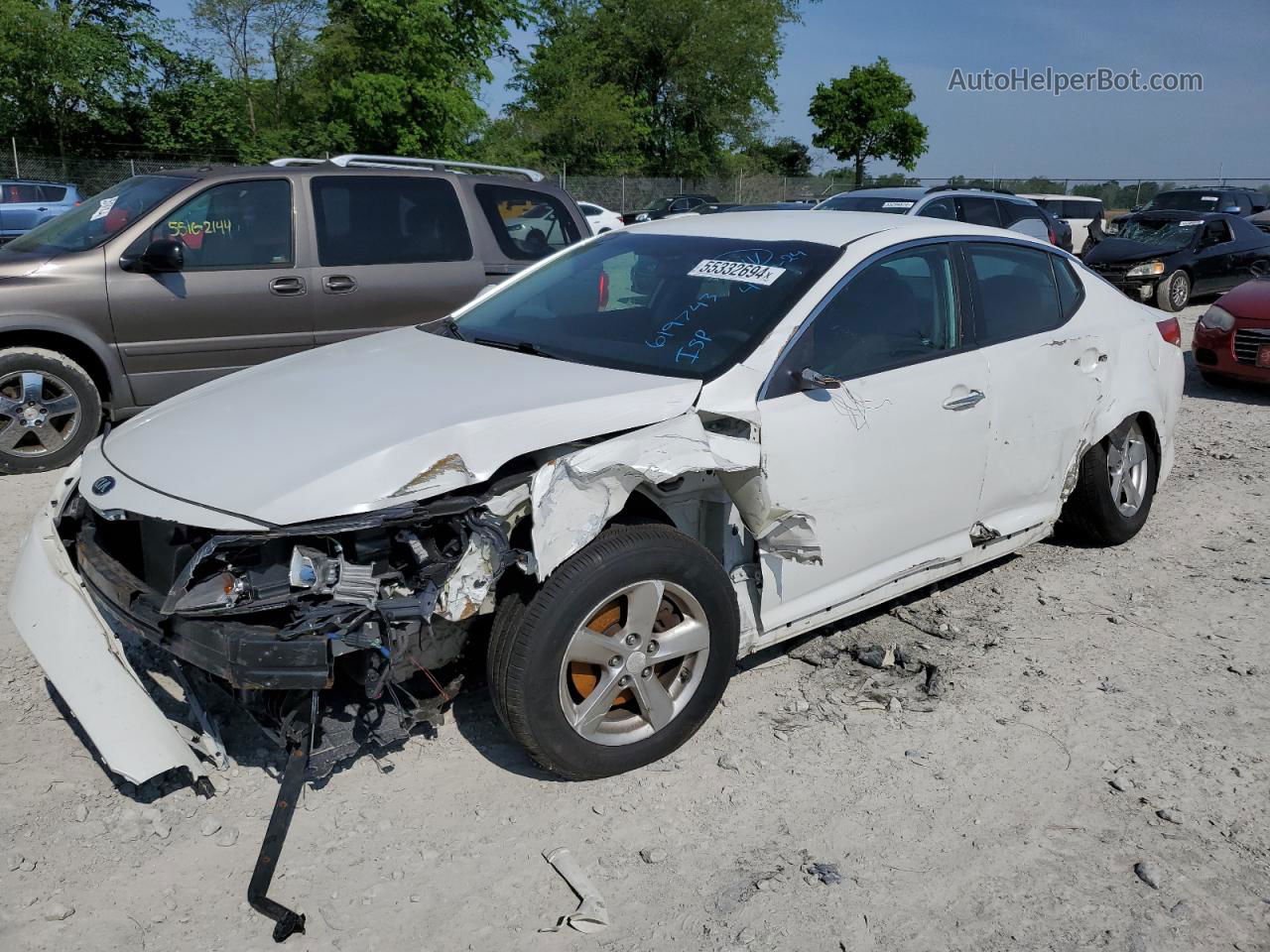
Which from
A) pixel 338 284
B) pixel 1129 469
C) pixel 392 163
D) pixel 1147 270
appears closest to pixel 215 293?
pixel 338 284

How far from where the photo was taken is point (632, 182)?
1481 inches

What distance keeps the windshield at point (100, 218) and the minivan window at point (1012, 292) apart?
4.91m

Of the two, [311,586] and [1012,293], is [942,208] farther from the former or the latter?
[311,586]

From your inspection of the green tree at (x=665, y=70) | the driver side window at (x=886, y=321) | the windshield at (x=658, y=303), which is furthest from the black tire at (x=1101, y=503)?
the green tree at (x=665, y=70)

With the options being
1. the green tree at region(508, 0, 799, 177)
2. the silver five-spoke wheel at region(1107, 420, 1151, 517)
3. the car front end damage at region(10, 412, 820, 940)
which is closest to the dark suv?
the car front end damage at region(10, 412, 820, 940)

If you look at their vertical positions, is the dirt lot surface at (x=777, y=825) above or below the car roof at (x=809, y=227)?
below

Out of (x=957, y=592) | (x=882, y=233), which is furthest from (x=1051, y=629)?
(x=882, y=233)

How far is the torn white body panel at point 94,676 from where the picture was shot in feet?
9.70

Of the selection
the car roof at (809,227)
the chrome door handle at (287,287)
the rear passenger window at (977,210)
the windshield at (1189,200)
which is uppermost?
the windshield at (1189,200)

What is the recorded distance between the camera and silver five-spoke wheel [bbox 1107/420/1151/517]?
507cm

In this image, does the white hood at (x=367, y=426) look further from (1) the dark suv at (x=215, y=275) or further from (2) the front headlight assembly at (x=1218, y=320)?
(2) the front headlight assembly at (x=1218, y=320)

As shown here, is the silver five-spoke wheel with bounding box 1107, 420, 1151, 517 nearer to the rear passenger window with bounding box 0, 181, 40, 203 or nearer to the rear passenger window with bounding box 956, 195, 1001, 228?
the rear passenger window with bounding box 956, 195, 1001, 228

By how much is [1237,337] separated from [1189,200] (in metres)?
14.3

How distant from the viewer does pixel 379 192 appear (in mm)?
7160
